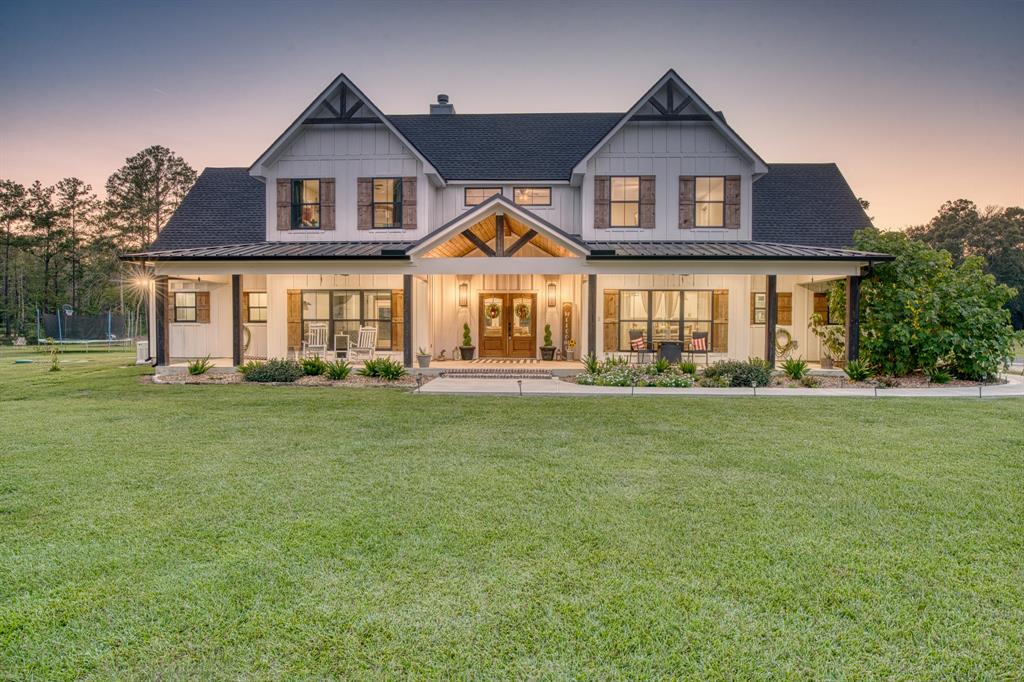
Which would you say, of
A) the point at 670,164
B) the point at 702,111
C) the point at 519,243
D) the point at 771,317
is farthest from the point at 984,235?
the point at 519,243

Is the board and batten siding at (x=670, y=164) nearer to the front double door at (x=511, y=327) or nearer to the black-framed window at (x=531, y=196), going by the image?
the black-framed window at (x=531, y=196)

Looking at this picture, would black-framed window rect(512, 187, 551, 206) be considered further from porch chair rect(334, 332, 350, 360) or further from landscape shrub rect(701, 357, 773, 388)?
landscape shrub rect(701, 357, 773, 388)


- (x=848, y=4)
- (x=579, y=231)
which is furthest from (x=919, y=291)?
(x=848, y=4)

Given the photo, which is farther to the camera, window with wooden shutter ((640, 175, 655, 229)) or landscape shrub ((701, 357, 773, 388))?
window with wooden shutter ((640, 175, 655, 229))

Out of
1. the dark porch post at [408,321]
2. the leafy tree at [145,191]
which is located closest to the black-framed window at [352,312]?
the dark porch post at [408,321]

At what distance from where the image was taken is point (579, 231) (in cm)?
1683

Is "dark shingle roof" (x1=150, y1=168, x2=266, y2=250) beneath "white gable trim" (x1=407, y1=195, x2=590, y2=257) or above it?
above

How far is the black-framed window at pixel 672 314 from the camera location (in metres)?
16.0

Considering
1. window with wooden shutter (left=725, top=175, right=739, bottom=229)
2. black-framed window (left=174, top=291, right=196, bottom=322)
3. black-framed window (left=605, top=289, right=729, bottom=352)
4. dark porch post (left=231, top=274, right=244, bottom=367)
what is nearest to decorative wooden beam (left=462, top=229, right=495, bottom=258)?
black-framed window (left=605, top=289, right=729, bottom=352)

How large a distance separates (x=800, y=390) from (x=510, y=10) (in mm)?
18805

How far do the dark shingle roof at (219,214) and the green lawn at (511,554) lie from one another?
12.4 meters

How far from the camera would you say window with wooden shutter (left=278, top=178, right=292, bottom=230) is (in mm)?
16281

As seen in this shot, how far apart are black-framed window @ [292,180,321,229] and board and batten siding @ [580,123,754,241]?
27.7ft

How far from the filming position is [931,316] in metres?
12.6
